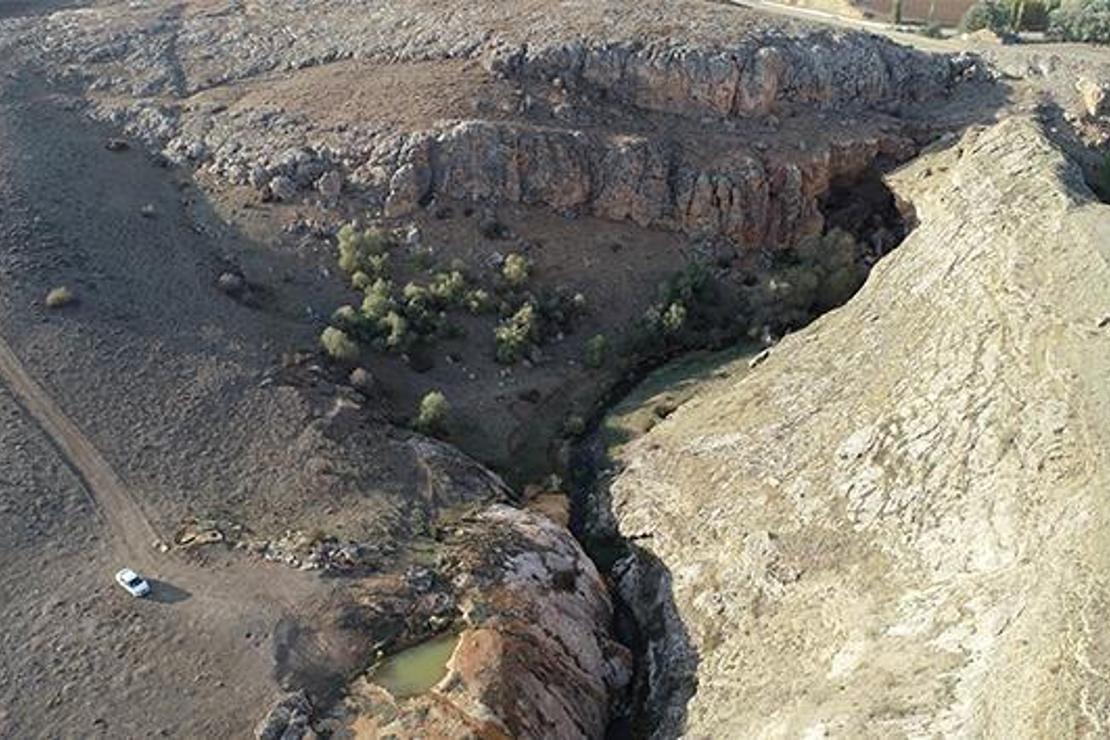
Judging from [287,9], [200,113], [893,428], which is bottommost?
[893,428]

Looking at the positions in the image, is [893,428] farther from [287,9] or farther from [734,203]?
[287,9]

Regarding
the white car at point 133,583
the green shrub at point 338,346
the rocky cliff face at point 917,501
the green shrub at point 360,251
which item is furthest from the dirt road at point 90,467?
the rocky cliff face at point 917,501

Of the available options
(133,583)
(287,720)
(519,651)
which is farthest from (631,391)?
(287,720)

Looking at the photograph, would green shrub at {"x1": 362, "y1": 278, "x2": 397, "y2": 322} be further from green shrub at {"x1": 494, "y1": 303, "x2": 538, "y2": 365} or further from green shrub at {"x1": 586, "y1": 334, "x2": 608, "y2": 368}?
green shrub at {"x1": 586, "y1": 334, "x2": 608, "y2": 368}

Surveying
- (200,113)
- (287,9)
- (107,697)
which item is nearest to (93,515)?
(107,697)

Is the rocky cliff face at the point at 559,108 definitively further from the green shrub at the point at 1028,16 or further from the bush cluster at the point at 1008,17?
the green shrub at the point at 1028,16

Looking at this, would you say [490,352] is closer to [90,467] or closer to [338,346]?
[338,346]
